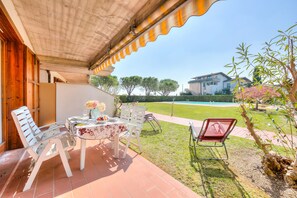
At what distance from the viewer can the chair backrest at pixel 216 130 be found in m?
3.39

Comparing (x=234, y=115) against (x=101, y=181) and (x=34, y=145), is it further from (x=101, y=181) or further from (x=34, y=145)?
(x=34, y=145)

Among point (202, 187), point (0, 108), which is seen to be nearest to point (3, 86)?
point (0, 108)

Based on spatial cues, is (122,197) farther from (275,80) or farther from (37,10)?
(37,10)

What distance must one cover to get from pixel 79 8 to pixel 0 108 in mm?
3594

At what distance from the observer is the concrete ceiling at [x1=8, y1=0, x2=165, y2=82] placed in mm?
2791

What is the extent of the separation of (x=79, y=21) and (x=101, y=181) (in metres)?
3.99

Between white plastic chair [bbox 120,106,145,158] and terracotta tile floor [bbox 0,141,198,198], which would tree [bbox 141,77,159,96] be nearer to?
white plastic chair [bbox 120,106,145,158]

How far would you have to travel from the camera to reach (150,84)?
47.0 metres

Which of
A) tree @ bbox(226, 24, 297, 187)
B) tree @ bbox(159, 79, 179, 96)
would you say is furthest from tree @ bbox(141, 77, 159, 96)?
tree @ bbox(226, 24, 297, 187)

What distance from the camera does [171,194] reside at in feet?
7.14

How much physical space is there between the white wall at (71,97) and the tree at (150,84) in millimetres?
38127

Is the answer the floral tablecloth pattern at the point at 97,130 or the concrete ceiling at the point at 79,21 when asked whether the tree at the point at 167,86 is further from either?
the floral tablecloth pattern at the point at 97,130

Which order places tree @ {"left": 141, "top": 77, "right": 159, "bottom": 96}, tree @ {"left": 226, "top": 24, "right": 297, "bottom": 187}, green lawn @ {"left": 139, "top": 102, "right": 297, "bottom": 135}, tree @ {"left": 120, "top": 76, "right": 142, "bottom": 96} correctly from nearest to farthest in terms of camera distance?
tree @ {"left": 226, "top": 24, "right": 297, "bottom": 187}, green lawn @ {"left": 139, "top": 102, "right": 297, "bottom": 135}, tree @ {"left": 120, "top": 76, "right": 142, "bottom": 96}, tree @ {"left": 141, "top": 77, "right": 159, "bottom": 96}

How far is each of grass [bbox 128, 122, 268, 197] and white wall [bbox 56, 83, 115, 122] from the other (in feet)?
17.3
